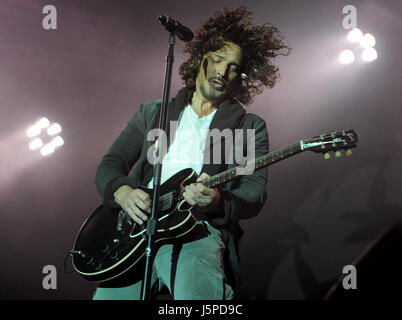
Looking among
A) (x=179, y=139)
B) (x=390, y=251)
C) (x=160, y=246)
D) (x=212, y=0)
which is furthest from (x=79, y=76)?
(x=390, y=251)

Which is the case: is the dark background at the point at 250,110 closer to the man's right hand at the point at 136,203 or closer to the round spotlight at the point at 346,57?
the round spotlight at the point at 346,57

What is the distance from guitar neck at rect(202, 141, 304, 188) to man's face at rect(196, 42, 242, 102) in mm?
664

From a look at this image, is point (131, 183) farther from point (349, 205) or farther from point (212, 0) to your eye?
point (212, 0)

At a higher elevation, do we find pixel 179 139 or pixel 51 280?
pixel 179 139

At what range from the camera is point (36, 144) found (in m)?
3.61

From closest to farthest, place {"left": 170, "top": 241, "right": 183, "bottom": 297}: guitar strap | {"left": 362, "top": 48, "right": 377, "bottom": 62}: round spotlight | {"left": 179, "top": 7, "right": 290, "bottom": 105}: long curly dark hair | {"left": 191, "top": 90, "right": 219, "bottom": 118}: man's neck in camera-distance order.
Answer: {"left": 170, "top": 241, "right": 183, "bottom": 297}: guitar strap → {"left": 191, "top": 90, "right": 219, "bottom": 118}: man's neck → {"left": 179, "top": 7, "right": 290, "bottom": 105}: long curly dark hair → {"left": 362, "top": 48, "right": 377, "bottom": 62}: round spotlight

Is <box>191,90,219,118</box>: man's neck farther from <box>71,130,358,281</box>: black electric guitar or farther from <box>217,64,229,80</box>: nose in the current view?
<box>71,130,358,281</box>: black electric guitar

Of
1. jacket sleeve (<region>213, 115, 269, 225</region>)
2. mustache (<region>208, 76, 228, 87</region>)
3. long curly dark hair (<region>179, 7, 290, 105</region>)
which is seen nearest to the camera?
jacket sleeve (<region>213, 115, 269, 225</region>)

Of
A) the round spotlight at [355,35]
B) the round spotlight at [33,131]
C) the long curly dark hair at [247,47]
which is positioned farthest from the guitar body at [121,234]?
the round spotlight at [355,35]

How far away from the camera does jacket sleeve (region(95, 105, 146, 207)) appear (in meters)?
2.10

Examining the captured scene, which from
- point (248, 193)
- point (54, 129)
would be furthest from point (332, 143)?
point (54, 129)

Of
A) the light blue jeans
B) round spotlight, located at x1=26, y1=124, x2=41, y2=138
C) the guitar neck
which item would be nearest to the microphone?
the guitar neck

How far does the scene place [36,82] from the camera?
369cm

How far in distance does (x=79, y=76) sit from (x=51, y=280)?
2.00m
